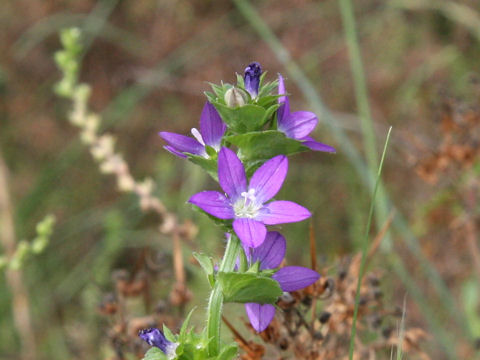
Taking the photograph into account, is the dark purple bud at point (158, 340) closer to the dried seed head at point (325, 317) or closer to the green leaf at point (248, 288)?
the green leaf at point (248, 288)

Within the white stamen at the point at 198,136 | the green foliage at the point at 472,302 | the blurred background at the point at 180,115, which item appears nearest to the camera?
the white stamen at the point at 198,136

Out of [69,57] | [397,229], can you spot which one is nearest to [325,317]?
[397,229]

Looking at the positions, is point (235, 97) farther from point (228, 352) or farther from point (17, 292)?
point (17, 292)

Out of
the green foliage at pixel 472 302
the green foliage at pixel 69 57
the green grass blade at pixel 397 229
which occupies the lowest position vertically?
the green foliage at pixel 472 302

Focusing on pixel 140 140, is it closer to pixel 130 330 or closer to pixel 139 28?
pixel 139 28

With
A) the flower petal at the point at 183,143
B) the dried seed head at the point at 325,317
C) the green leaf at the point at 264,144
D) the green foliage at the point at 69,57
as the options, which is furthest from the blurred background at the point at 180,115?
the green leaf at the point at 264,144

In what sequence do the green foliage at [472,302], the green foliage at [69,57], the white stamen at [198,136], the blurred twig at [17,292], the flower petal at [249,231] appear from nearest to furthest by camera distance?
the flower petal at [249,231] → the white stamen at [198,136] → the green foliage at [69,57] → the green foliage at [472,302] → the blurred twig at [17,292]

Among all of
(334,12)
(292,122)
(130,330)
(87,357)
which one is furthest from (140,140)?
(292,122)
